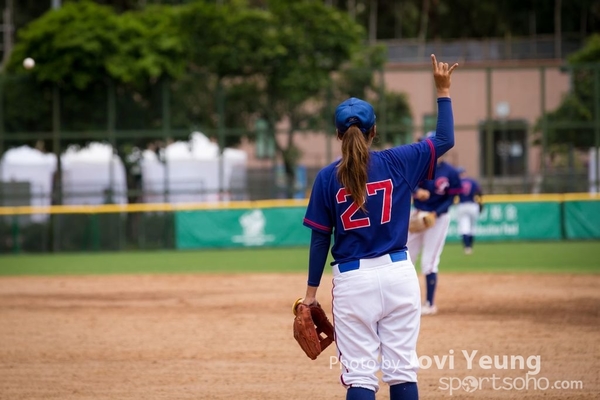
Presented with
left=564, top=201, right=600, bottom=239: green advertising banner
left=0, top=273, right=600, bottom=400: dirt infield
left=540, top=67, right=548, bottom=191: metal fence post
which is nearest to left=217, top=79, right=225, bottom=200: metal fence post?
left=540, top=67, right=548, bottom=191: metal fence post

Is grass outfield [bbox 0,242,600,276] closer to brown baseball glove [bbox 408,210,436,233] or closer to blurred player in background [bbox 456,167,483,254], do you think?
blurred player in background [bbox 456,167,483,254]

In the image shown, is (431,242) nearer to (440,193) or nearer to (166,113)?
(440,193)

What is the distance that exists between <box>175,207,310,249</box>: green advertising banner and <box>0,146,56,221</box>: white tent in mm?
4970

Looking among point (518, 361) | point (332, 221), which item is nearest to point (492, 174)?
point (518, 361)

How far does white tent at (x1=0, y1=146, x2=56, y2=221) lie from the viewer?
25.7 meters

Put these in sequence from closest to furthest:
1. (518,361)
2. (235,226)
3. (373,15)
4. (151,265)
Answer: (518,361), (151,265), (235,226), (373,15)

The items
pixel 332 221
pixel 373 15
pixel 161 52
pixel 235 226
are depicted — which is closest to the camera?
pixel 332 221

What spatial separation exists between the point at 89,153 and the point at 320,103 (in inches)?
277

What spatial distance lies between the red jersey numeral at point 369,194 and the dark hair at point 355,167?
1.7 inches

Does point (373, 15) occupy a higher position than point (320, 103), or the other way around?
point (373, 15)

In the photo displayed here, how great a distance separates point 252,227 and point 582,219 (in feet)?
28.2

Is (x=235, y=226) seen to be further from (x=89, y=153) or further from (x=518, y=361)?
(x=518, y=361)

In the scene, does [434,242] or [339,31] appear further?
[339,31]

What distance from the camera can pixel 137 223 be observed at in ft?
80.4
